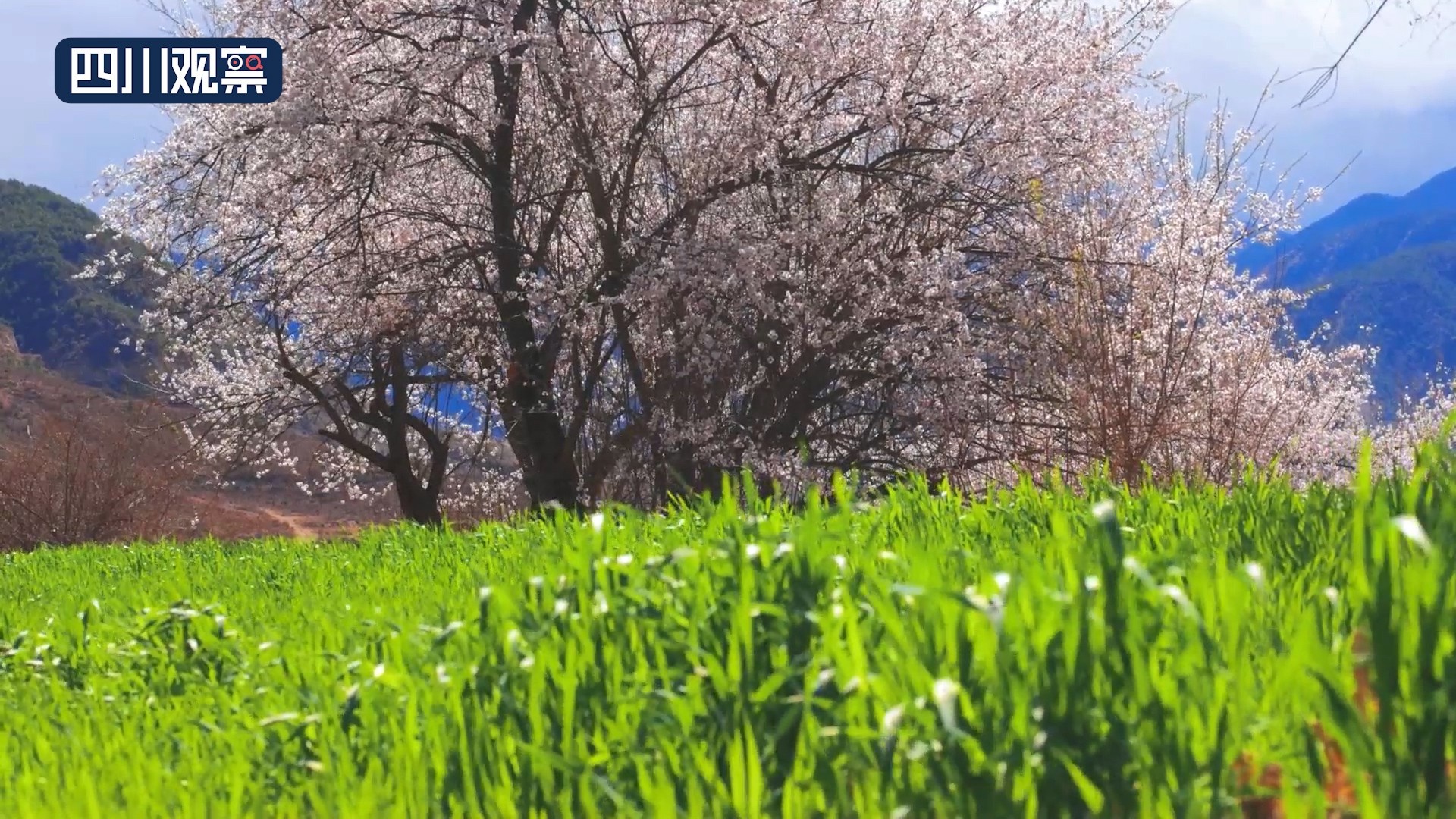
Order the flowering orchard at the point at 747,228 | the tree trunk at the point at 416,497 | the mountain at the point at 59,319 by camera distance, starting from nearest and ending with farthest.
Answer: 1. the flowering orchard at the point at 747,228
2. the tree trunk at the point at 416,497
3. the mountain at the point at 59,319

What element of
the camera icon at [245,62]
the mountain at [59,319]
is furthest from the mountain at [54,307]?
the camera icon at [245,62]

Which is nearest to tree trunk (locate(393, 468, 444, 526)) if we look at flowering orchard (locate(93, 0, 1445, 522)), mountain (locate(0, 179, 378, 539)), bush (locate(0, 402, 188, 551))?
flowering orchard (locate(93, 0, 1445, 522))

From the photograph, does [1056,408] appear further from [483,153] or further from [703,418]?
[483,153]

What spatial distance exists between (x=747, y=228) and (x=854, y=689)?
10274mm

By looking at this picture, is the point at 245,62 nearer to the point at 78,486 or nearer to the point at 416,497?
the point at 416,497

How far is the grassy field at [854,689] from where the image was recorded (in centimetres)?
178

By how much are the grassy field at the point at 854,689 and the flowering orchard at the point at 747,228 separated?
302 inches

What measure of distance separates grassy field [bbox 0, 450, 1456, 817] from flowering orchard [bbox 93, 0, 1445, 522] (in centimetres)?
767

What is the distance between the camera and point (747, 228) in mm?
12078

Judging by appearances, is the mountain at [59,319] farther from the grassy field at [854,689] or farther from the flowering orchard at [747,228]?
the grassy field at [854,689]

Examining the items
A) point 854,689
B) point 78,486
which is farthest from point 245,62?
point 854,689

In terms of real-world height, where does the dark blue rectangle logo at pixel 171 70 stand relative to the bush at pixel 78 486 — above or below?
above

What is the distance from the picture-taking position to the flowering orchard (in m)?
11.7

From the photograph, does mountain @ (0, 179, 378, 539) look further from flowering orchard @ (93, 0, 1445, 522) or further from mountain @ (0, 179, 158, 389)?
flowering orchard @ (93, 0, 1445, 522)
